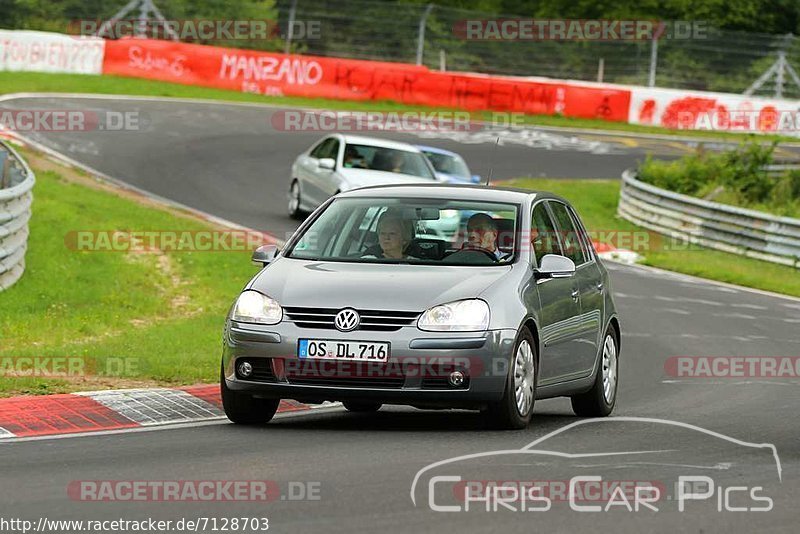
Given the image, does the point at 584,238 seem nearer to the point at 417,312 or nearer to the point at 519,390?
the point at 519,390

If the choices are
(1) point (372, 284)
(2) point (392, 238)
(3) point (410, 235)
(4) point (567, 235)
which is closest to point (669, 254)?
(4) point (567, 235)

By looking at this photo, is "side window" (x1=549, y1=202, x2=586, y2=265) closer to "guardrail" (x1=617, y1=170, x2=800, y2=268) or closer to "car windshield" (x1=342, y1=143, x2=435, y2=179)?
"car windshield" (x1=342, y1=143, x2=435, y2=179)

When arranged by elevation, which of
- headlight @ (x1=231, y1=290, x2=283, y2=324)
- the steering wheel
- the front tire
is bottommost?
the front tire

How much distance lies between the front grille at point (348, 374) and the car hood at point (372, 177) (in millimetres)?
14899

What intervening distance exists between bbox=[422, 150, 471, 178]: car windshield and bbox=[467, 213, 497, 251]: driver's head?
17.0 metres

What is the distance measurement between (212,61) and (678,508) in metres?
38.3

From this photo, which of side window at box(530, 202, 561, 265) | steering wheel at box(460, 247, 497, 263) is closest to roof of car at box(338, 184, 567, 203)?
side window at box(530, 202, 561, 265)

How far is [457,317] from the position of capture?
9.36m

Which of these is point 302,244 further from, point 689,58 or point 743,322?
point 689,58

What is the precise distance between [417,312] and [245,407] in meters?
1.31

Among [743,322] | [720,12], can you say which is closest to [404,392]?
[743,322]

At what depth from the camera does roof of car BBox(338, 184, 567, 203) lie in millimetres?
10617

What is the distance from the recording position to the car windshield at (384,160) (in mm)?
25203

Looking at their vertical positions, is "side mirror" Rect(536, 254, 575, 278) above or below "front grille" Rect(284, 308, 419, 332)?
above
